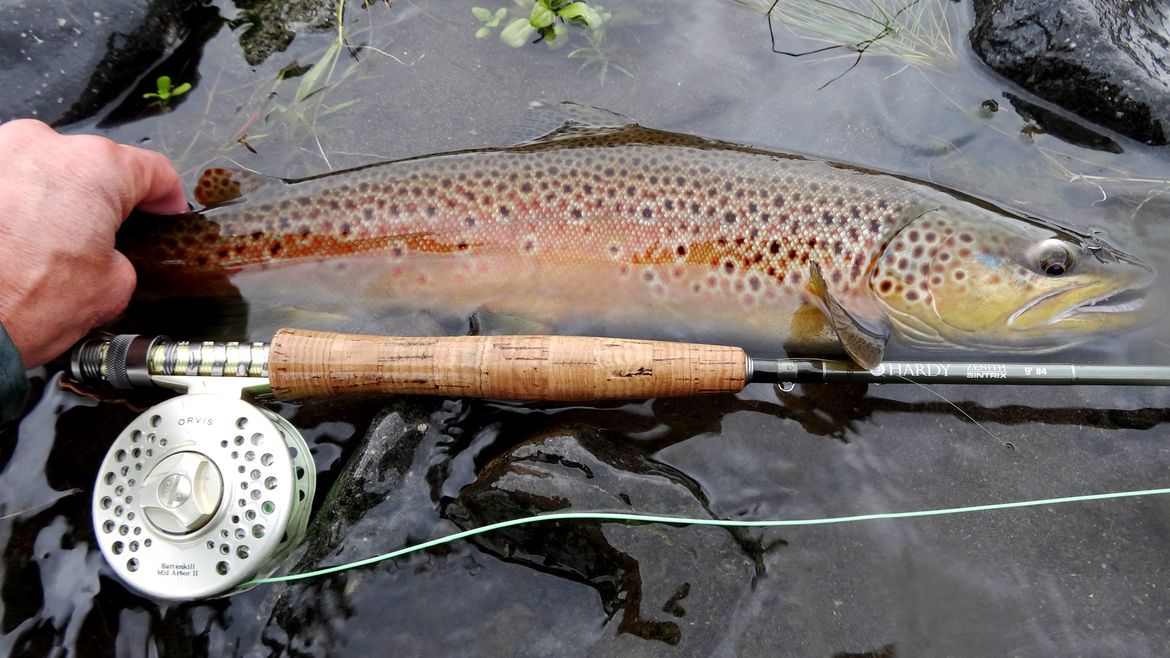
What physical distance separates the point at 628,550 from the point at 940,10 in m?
2.80

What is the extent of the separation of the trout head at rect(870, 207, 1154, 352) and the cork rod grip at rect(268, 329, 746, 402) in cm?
85

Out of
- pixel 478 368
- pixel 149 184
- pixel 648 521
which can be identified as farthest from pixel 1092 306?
pixel 149 184

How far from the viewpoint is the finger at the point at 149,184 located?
7.93 ft

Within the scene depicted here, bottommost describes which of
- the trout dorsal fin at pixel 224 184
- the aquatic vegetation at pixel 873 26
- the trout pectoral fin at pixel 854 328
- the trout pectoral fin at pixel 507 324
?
the trout pectoral fin at pixel 507 324

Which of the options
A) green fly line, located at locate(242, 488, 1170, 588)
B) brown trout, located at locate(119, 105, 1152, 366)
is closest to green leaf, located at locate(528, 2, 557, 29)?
brown trout, located at locate(119, 105, 1152, 366)

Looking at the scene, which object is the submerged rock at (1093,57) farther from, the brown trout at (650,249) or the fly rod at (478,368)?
the fly rod at (478,368)

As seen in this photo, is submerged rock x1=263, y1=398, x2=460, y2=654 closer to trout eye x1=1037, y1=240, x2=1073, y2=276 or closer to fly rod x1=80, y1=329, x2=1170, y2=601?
fly rod x1=80, y1=329, x2=1170, y2=601

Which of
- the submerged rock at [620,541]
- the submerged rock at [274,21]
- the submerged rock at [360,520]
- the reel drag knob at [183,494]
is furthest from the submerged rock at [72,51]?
the submerged rock at [620,541]

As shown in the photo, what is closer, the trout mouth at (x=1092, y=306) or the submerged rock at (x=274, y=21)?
the trout mouth at (x=1092, y=306)

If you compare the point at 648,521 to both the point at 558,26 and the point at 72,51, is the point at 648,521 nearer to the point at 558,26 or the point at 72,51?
the point at 558,26

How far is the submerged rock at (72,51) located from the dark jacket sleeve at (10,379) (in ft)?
4.63

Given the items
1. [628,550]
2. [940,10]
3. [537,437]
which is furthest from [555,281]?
[940,10]

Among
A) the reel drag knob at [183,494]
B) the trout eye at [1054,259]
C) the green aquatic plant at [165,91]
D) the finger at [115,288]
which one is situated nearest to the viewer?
the reel drag knob at [183,494]

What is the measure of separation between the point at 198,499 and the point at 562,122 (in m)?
1.90
